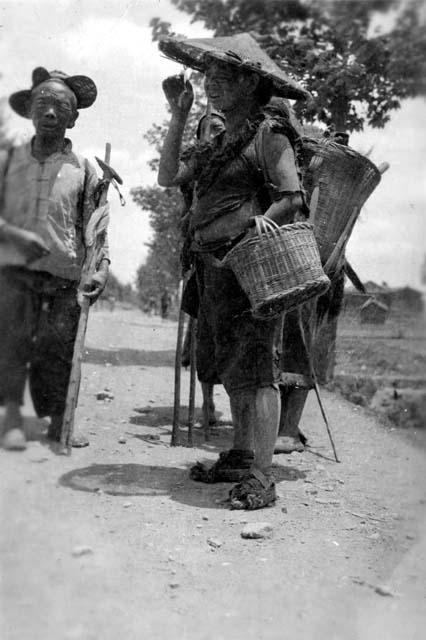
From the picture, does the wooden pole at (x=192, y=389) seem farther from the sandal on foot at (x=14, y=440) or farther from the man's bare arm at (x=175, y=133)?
the sandal on foot at (x=14, y=440)

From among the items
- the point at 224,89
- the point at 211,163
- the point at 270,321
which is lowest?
the point at 270,321

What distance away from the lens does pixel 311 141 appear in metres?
3.75

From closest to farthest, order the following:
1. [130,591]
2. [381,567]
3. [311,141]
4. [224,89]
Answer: [130,591]
[381,567]
[224,89]
[311,141]

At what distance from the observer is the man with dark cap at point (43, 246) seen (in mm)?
2393

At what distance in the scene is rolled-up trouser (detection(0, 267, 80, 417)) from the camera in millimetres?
2395

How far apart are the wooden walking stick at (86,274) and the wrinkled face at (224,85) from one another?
1.78ft

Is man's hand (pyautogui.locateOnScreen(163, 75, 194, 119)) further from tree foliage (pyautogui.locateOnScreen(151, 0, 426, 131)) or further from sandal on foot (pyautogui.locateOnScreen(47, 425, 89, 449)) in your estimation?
sandal on foot (pyautogui.locateOnScreen(47, 425, 89, 449))

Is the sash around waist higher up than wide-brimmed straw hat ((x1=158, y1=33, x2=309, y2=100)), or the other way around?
wide-brimmed straw hat ((x1=158, y1=33, x2=309, y2=100))

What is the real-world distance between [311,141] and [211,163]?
82 cm

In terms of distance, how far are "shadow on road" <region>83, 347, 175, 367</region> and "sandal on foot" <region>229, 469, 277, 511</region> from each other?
4.03 feet

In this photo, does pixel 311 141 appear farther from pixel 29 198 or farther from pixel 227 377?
pixel 29 198

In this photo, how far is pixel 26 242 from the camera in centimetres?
239

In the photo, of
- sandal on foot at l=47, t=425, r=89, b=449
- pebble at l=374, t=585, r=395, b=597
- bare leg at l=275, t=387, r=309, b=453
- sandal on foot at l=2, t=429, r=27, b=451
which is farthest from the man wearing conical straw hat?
bare leg at l=275, t=387, r=309, b=453

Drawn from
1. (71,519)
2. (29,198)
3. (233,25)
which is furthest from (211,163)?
(71,519)
